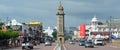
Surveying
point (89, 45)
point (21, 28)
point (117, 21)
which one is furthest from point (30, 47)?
point (117, 21)

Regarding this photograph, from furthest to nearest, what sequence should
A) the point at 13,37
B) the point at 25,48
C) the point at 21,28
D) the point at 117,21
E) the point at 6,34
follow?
the point at 117,21 → the point at 21,28 → the point at 13,37 → the point at 6,34 → the point at 25,48

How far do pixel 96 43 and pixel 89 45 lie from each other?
2447cm

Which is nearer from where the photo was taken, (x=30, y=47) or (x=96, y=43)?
(x=30, y=47)

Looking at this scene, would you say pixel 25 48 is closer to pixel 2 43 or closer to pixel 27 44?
pixel 27 44

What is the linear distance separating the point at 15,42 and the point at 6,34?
15514mm

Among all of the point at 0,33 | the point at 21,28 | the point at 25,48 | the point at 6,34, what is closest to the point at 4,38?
the point at 6,34

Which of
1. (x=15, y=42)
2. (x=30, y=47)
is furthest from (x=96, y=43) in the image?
(x=30, y=47)

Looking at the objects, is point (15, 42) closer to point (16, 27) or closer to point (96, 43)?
point (96, 43)

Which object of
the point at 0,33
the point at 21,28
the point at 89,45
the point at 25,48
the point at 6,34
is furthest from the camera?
the point at 21,28

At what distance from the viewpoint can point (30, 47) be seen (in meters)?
65.6

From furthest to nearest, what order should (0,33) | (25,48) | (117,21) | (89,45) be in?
1. (117,21)
2. (89,45)
3. (0,33)
4. (25,48)

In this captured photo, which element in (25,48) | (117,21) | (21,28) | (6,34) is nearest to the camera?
(25,48)

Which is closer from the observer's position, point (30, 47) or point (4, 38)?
point (30, 47)

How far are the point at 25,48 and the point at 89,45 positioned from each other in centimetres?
2242
